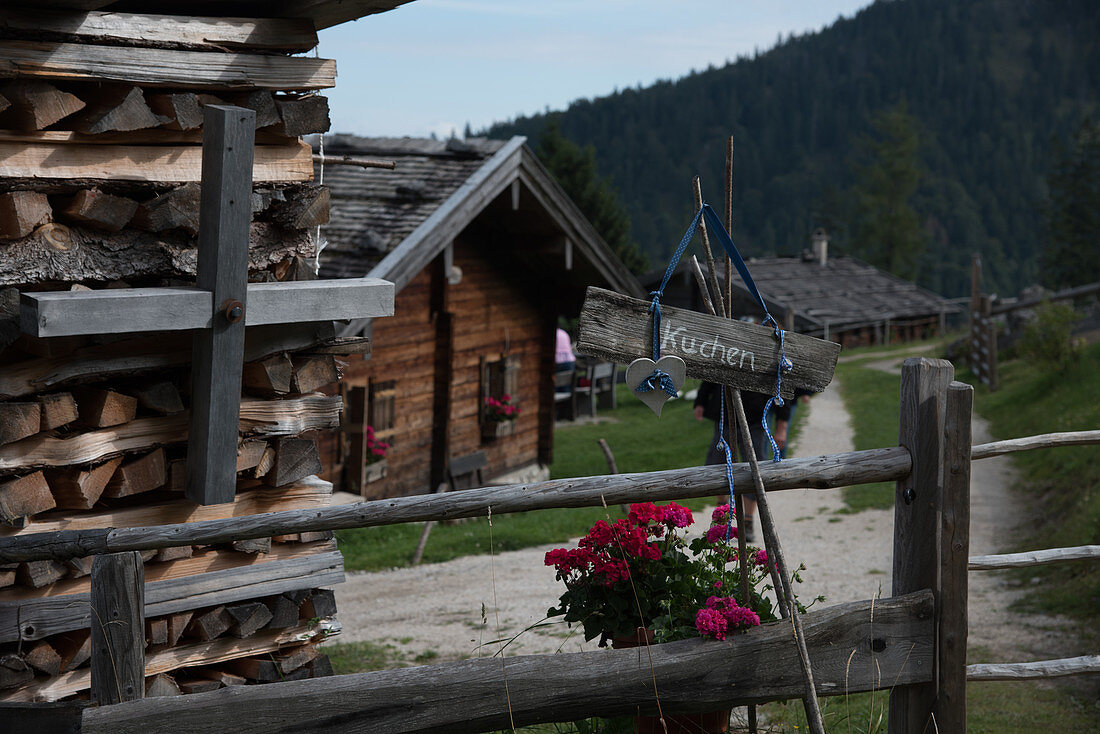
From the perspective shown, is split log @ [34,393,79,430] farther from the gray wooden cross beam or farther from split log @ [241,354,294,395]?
split log @ [241,354,294,395]

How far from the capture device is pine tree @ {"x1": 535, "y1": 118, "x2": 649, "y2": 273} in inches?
1449

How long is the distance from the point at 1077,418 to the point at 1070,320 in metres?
5.07

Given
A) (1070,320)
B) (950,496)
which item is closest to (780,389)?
(950,496)

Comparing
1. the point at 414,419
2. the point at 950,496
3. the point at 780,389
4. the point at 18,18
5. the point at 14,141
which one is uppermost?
the point at 18,18

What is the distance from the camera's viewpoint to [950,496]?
9.78 ft

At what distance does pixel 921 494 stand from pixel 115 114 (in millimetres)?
2898

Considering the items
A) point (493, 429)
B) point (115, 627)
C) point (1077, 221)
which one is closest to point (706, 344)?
point (115, 627)

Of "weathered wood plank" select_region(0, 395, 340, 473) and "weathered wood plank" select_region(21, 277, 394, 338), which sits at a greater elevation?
"weathered wood plank" select_region(21, 277, 394, 338)

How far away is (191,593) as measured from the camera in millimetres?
3562

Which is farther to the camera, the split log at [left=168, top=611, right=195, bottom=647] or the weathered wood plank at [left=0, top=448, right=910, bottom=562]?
the split log at [left=168, top=611, right=195, bottom=647]

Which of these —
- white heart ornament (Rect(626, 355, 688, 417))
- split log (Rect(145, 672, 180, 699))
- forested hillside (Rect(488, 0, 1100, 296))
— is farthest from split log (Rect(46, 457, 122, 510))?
forested hillside (Rect(488, 0, 1100, 296))

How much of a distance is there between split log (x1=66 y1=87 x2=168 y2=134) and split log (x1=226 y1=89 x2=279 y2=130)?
1.17 ft

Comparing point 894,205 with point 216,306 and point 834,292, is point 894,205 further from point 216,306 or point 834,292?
point 216,306

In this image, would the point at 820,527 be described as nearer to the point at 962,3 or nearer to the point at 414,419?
the point at 414,419
